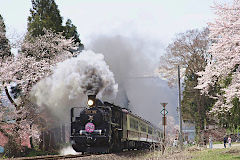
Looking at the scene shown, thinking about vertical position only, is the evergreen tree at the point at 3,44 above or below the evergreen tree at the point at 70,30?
below

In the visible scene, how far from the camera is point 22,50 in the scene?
2739 centimetres

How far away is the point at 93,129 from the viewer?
15.6 m

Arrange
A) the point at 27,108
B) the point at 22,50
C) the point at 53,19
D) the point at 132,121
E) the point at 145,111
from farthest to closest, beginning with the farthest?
the point at 145,111 < the point at 53,19 < the point at 22,50 < the point at 27,108 < the point at 132,121

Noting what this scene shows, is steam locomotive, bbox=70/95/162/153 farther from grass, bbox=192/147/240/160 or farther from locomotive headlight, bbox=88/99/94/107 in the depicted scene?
grass, bbox=192/147/240/160

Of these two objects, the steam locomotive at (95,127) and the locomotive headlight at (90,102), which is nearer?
the steam locomotive at (95,127)

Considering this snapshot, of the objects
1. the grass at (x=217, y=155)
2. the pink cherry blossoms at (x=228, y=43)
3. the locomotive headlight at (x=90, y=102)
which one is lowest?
the grass at (x=217, y=155)

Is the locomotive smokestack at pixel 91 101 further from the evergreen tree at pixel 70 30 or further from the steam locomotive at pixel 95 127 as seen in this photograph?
the evergreen tree at pixel 70 30

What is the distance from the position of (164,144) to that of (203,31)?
19533 millimetres

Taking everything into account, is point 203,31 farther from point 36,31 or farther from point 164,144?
point 164,144

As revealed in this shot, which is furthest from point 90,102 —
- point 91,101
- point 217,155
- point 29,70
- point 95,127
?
point 29,70

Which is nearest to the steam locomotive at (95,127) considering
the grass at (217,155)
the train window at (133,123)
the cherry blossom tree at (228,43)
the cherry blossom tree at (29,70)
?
the train window at (133,123)

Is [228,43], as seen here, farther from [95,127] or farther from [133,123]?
[133,123]

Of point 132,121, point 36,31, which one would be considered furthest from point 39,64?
point 132,121

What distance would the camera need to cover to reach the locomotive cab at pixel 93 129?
50.7 feet
